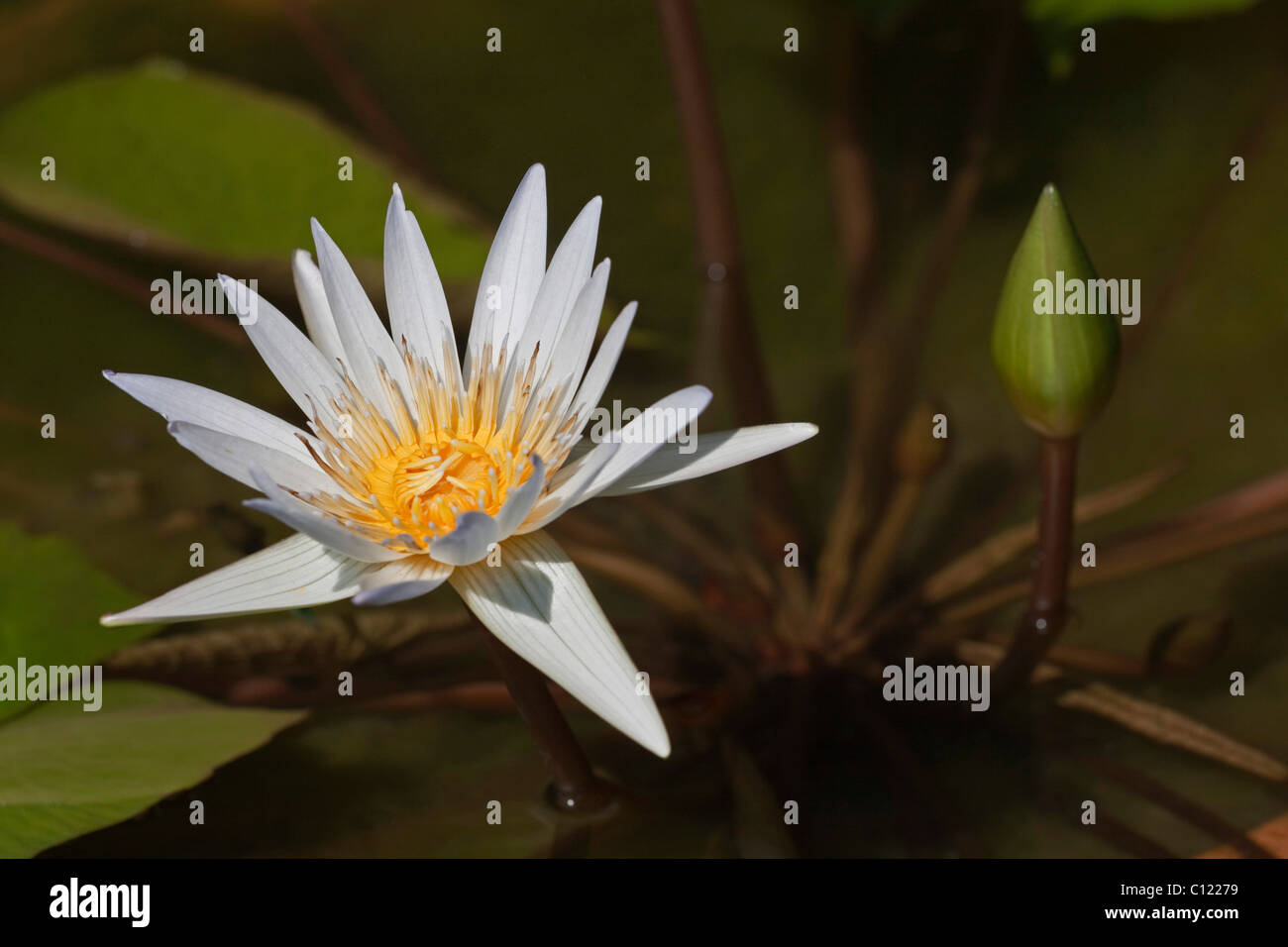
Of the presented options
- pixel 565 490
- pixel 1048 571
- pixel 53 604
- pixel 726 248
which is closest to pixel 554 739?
pixel 565 490

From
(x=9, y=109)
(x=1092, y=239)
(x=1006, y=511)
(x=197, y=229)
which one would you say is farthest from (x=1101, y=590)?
(x=9, y=109)

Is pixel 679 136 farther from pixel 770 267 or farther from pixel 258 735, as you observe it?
pixel 258 735

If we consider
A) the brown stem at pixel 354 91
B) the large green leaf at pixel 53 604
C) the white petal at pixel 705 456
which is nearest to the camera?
the white petal at pixel 705 456

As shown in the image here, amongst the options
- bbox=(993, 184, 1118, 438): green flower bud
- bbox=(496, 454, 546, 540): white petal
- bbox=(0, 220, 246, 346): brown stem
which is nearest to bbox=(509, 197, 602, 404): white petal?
bbox=(496, 454, 546, 540): white petal

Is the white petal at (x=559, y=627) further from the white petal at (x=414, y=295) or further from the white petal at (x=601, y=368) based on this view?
the white petal at (x=414, y=295)

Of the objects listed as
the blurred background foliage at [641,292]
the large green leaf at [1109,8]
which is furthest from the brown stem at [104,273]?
the large green leaf at [1109,8]

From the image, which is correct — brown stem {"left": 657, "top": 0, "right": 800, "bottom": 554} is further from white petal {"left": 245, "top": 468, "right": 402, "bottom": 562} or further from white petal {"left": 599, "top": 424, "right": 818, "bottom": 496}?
white petal {"left": 245, "top": 468, "right": 402, "bottom": 562}
